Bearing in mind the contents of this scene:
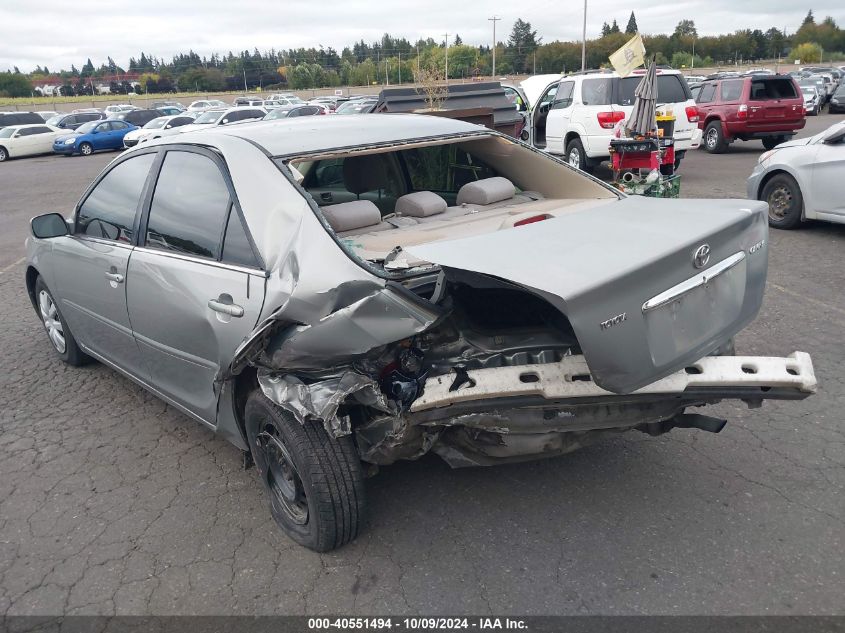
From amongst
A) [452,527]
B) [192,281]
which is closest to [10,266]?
[192,281]

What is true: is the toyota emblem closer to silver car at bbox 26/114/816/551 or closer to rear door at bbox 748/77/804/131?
silver car at bbox 26/114/816/551

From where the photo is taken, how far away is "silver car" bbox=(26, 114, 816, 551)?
2.46 m

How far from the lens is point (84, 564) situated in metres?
2.93

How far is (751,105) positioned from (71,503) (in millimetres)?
16628

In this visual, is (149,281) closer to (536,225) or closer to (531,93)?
(536,225)

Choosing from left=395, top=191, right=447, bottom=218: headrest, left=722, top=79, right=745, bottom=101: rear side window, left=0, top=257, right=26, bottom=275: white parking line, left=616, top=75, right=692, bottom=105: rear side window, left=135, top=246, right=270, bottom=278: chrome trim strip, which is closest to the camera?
left=135, top=246, right=270, bottom=278: chrome trim strip

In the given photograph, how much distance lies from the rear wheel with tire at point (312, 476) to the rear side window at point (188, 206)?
0.83m

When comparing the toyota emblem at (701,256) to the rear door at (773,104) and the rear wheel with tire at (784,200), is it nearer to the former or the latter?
the rear wheel with tire at (784,200)

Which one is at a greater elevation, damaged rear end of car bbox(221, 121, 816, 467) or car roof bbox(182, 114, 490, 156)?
car roof bbox(182, 114, 490, 156)

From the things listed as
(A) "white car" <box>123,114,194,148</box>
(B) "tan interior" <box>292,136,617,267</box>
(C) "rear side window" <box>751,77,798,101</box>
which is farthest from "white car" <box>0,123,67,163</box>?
(B) "tan interior" <box>292,136,617,267</box>

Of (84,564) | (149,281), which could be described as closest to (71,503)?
(84,564)

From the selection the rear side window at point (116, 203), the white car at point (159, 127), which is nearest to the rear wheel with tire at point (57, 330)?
the rear side window at point (116, 203)

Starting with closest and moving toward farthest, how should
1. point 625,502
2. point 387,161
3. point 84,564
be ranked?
point 84,564, point 625,502, point 387,161

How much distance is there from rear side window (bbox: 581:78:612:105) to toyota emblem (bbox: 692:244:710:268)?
10.4 metres
